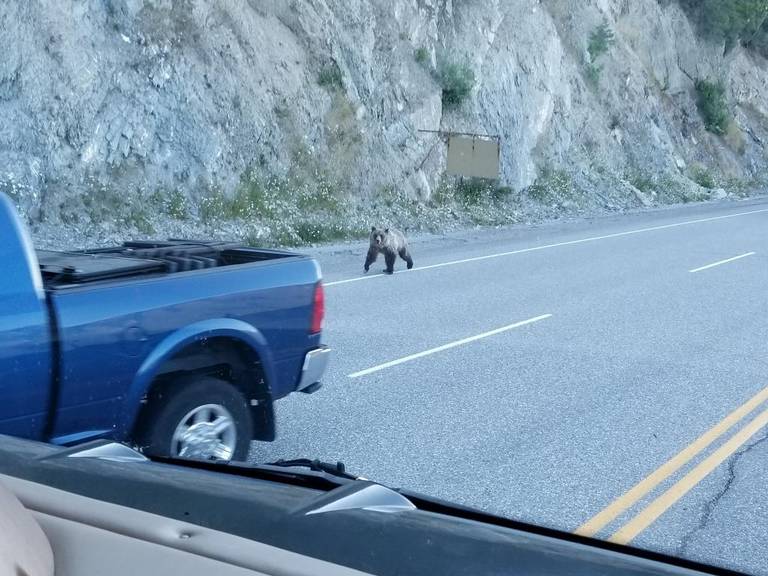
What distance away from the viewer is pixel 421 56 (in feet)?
93.4

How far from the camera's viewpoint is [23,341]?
4805mm

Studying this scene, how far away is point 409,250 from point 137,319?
551 inches

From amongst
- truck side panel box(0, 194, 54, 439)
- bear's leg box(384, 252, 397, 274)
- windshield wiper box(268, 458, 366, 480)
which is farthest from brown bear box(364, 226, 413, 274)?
windshield wiper box(268, 458, 366, 480)

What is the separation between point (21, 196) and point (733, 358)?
40.4 ft

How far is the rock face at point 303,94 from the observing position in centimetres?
1888

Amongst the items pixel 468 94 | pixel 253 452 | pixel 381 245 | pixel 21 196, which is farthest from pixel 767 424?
pixel 468 94

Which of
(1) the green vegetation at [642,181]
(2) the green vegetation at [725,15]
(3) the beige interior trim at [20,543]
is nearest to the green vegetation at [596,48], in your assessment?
(1) the green vegetation at [642,181]

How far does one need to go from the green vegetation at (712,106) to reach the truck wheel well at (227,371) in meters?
42.8

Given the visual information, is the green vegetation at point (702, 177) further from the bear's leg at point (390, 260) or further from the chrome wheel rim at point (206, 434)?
the chrome wheel rim at point (206, 434)

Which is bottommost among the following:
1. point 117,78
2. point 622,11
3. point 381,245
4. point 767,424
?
point 767,424

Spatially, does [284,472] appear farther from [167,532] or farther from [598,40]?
[598,40]

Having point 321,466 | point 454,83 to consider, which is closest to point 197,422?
point 321,466

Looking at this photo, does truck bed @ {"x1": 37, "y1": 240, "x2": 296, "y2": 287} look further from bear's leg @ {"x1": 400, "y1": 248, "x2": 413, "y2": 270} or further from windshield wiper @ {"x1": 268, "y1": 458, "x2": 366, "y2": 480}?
bear's leg @ {"x1": 400, "y1": 248, "x2": 413, "y2": 270}

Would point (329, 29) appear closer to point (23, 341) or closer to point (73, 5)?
point (73, 5)
